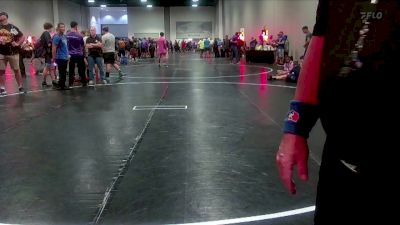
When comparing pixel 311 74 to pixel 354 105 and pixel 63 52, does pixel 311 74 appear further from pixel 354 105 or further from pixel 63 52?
pixel 63 52

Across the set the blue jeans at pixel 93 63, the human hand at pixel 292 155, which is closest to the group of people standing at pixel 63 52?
the blue jeans at pixel 93 63

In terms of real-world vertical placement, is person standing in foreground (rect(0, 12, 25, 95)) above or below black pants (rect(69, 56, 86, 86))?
above

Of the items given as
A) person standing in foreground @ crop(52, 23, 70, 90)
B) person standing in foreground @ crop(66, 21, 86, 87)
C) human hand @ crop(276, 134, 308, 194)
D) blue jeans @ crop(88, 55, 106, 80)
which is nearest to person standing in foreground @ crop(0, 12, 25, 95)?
person standing in foreground @ crop(52, 23, 70, 90)

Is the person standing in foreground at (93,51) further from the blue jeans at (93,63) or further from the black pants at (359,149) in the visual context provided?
the black pants at (359,149)

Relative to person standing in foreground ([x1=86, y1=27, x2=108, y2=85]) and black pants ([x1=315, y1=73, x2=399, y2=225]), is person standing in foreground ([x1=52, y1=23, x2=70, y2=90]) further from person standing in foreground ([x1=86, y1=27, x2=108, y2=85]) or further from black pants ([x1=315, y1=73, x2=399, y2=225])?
black pants ([x1=315, y1=73, x2=399, y2=225])

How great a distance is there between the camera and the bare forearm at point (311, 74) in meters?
1.33

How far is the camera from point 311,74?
1354 millimetres

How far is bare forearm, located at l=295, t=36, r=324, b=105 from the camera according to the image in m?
1.33

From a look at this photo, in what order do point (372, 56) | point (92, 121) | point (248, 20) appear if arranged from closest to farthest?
1. point (372, 56)
2. point (92, 121)
3. point (248, 20)

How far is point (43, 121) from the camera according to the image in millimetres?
7406

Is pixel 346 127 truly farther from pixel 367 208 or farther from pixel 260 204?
pixel 260 204

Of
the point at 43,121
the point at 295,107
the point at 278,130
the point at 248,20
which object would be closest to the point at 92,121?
the point at 43,121

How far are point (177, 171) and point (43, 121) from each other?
3.78 meters

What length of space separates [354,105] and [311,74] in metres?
0.19
